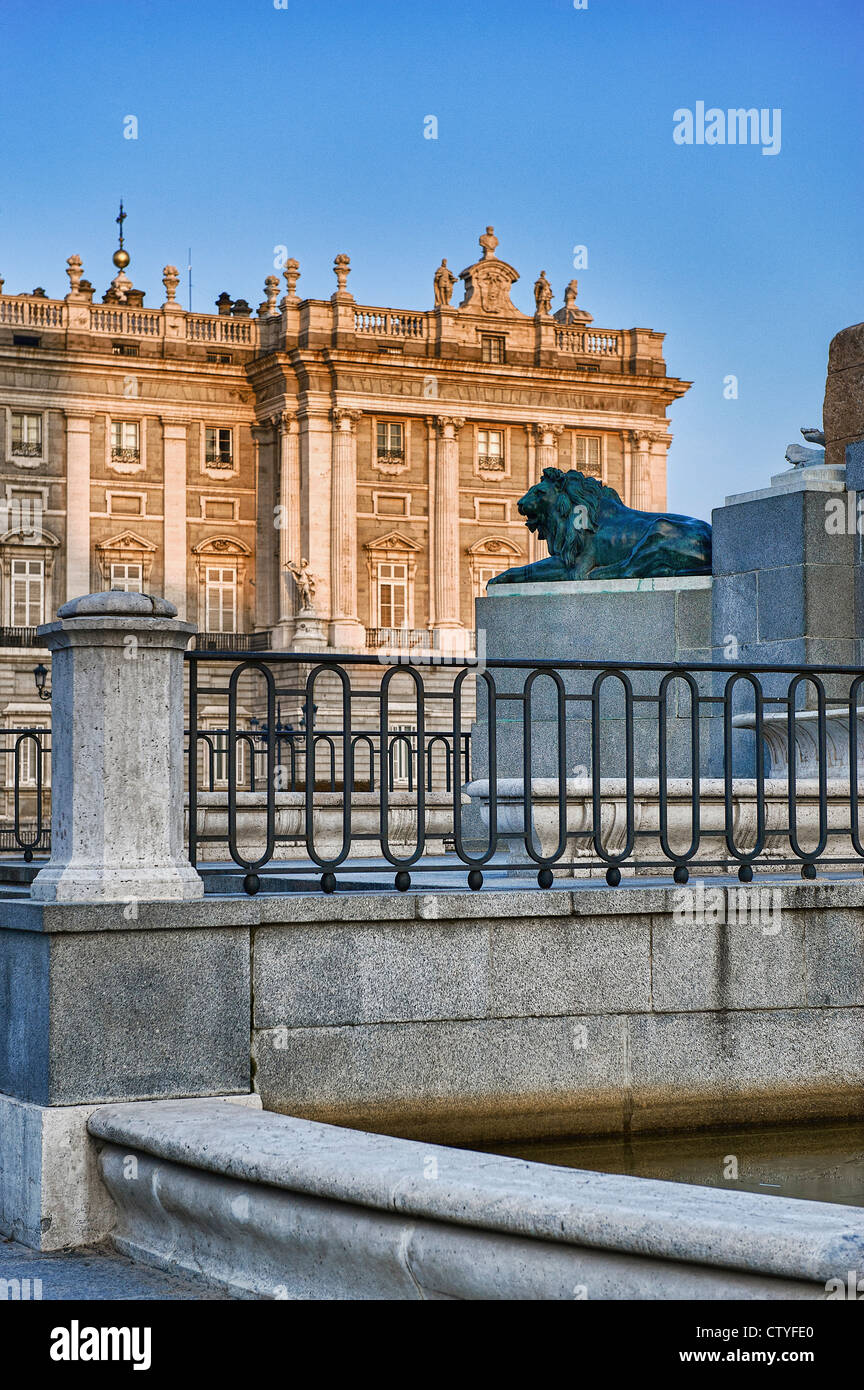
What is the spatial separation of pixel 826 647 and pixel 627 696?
3686mm

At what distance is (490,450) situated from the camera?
2581 inches

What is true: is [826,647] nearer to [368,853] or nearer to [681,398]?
[368,853]

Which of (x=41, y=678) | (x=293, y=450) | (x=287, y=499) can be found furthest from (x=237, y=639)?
(x=41, y=678)

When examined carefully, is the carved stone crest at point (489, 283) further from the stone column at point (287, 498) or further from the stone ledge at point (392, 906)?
the stone ledge at point (392, 906)

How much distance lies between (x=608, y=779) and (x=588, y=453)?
60829 millimetres

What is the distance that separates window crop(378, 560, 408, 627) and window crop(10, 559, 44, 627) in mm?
11758

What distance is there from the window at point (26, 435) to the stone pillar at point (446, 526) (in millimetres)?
13852

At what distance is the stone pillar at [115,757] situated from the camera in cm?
482

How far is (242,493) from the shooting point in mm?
64062

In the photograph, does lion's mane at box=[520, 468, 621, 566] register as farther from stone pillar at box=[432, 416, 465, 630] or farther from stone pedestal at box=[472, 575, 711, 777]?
stone pillar at box=[432, 416, 465, 630]

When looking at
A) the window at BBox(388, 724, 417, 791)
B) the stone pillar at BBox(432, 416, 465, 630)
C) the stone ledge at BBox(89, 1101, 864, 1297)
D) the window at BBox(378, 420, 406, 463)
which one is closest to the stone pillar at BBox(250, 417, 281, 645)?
the window at BBox(378, 420, 406, 463)

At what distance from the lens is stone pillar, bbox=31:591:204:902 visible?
15.8 feet

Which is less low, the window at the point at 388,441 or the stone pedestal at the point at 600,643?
the window at the point at 388,441

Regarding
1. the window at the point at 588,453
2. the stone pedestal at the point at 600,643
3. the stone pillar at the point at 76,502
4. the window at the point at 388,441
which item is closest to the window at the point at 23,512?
the stone pillar at the point at 76,502
